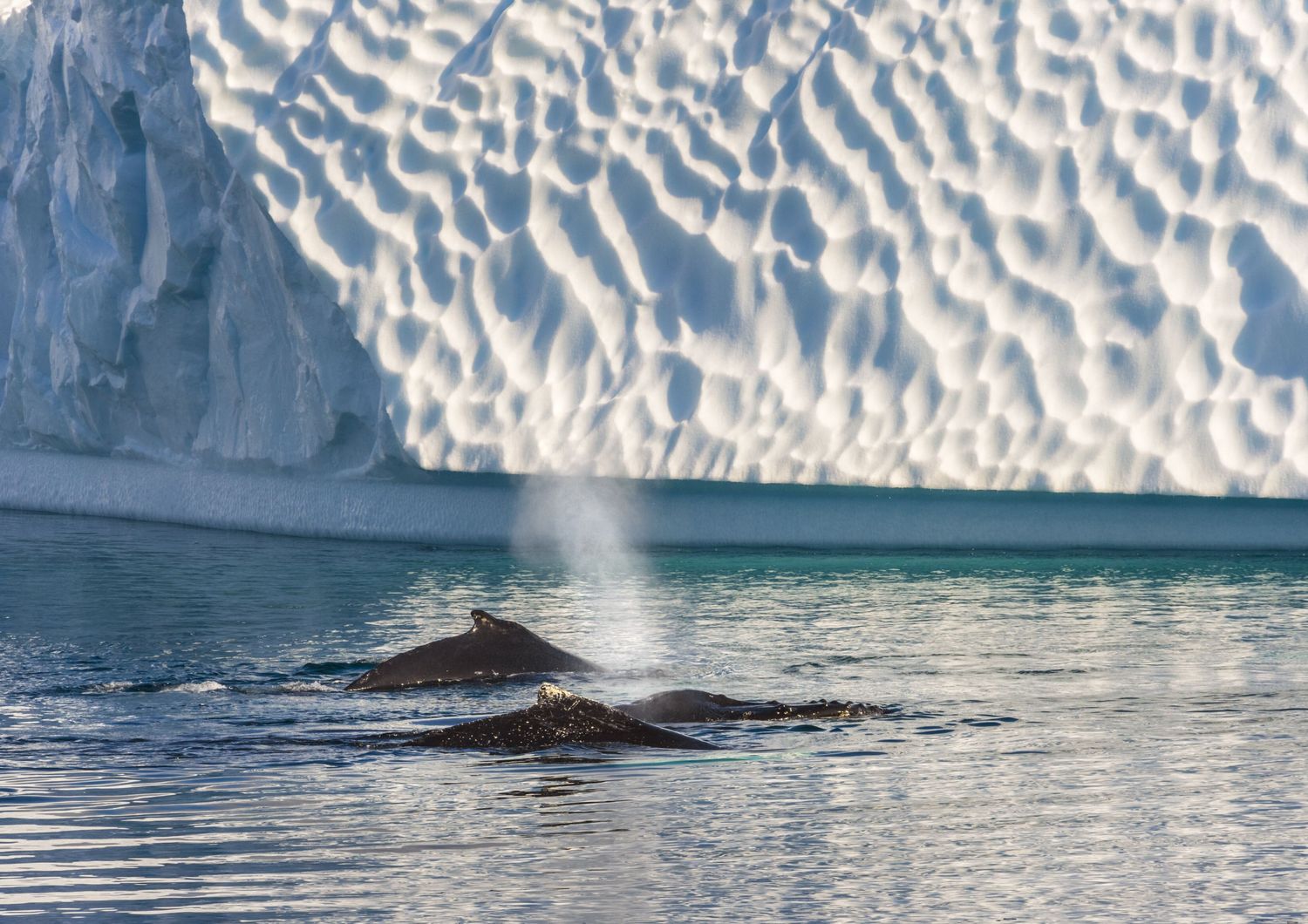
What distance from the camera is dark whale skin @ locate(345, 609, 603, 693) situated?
20.0ft

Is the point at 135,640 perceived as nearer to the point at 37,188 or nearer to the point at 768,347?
the point at 768,347

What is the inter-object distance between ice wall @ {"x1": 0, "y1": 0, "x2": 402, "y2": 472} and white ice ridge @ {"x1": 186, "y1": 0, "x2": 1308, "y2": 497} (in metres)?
0.68

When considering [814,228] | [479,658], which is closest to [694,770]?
[479,658]

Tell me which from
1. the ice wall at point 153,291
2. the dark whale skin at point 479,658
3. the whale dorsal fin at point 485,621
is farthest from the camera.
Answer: the ice wall at point 153,291

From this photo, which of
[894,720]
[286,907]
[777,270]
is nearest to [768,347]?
[777,270]

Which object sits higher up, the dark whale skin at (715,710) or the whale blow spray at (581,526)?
the whale blow spray at (581,526)

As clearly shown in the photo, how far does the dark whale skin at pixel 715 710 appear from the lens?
5188mm

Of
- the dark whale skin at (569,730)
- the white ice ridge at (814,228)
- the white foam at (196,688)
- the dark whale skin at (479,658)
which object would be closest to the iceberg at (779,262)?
the white ice ridge at (814,228)

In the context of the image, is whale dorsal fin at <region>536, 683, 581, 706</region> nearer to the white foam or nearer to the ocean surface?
the ocean surface

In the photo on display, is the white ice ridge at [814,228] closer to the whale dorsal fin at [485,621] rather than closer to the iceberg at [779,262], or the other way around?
the iceberg at [779,262]

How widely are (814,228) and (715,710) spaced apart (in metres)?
6.72

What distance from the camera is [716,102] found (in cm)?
1201

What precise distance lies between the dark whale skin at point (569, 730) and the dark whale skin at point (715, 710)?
33cm

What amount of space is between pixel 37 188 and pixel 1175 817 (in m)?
14.2
